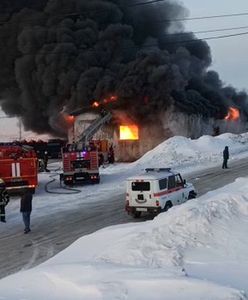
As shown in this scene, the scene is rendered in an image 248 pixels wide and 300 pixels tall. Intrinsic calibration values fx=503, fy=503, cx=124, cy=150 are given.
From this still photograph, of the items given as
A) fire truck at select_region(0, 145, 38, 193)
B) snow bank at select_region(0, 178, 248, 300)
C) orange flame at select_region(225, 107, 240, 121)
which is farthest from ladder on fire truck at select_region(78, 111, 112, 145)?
snow bank at select_region(0, 178, 248, 300)

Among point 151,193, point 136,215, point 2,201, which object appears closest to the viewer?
point 151,193

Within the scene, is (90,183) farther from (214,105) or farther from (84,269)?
(214,105)

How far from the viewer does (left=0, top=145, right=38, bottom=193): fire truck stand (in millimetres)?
24328

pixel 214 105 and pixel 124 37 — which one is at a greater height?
pixel 124 37

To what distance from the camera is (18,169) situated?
24.5m

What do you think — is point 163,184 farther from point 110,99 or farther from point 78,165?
point 110,99

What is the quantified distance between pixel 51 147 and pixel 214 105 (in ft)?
69.1

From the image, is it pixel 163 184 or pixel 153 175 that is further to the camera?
pixel 153 175

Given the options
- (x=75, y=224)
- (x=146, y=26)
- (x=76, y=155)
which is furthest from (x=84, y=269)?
(x=146, y=26)

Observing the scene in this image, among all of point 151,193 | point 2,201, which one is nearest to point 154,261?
point 151,193

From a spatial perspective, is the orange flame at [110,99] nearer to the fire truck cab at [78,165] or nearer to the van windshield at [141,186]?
the fire truck cab at [78,165]

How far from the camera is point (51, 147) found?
56969 millimetres

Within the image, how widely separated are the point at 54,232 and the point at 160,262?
7431 millimetres

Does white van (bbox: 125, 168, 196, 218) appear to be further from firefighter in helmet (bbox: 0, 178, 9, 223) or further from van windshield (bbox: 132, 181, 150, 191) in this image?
firefighter in helmet (bbox: 0, 178, 9, 223)
